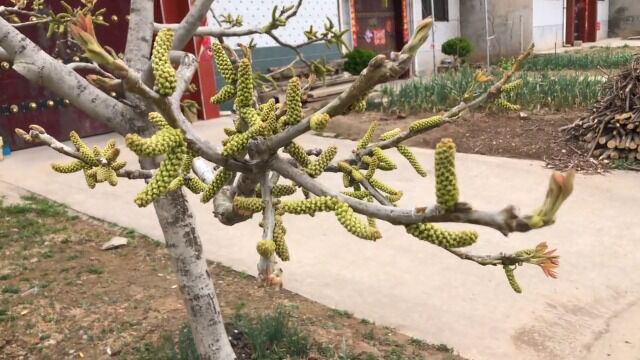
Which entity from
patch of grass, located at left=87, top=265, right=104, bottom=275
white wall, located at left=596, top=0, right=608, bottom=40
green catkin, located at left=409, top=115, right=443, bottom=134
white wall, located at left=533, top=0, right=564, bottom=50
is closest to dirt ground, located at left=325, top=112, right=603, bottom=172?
patch of grass, located at left=87, top=265, right=104, bottom=275

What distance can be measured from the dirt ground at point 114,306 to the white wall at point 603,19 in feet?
82.3

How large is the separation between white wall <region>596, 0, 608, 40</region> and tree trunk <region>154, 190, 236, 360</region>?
26.2 meters

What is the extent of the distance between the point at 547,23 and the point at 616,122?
47.6 ft

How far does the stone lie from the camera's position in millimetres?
4695

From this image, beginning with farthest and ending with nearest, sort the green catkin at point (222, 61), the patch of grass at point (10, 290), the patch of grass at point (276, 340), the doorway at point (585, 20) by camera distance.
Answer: the doorway at point (585, 20)
the patch of grass at point (10, 290)
the patch of grass at point (276, 340)
the green catkin at point (222, 61)

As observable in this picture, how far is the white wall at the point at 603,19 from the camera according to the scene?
24906 millimetres

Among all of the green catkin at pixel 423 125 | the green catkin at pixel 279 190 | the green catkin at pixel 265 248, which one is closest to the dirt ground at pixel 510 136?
the green catkin at pixel 423 125

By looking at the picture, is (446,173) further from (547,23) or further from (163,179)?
(547,23)

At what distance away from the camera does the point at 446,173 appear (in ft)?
3.26

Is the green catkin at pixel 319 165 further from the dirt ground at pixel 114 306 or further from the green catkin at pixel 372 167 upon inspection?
the dirt ground at pixel 114 306

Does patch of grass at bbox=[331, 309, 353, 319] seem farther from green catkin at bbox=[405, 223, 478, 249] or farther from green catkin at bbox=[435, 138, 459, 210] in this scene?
green catkin at bbox=[435, 138, 459, 210]

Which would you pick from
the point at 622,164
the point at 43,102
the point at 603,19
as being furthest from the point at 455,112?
the point at 603,19

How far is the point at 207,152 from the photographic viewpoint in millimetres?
1443

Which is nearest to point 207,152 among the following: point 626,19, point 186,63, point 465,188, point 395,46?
point 186,63
